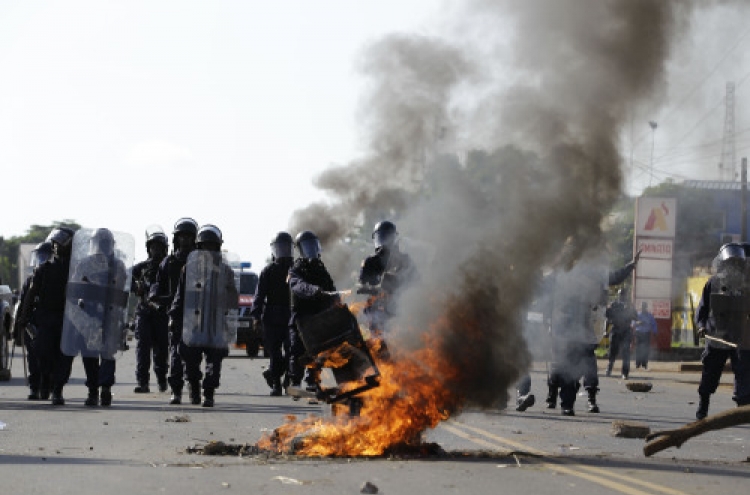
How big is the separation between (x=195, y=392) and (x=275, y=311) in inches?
97.5

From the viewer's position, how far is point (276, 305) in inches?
747

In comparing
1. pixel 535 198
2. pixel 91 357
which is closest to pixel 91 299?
pixel 91 357

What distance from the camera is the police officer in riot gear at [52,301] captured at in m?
16.6

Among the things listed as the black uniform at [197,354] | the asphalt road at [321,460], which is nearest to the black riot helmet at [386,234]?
the asphalt road at [321,460]

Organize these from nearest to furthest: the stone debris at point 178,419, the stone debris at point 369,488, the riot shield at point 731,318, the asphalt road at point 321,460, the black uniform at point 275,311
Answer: the stone debris at point 369,488
the asphalt road at point 321,460
the stone debris at point 178,419
the riot shield at point 731,318
the black uniform at point 275,311

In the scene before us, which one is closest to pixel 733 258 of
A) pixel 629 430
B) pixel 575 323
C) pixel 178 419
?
pixel 575 323

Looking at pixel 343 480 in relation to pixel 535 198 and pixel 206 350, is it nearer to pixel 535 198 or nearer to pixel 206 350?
pixel 535 198

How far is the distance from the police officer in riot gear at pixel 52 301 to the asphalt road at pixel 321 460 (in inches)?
22.5

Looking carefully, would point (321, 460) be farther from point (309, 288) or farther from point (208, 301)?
point (208, 301)

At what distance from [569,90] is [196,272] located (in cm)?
596

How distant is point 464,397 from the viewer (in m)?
10.8

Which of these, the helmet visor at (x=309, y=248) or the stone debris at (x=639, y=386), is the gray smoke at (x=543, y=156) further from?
the stone debris at (x=639, y=386)

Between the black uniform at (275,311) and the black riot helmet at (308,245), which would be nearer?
the black riot helmet at (308,245)

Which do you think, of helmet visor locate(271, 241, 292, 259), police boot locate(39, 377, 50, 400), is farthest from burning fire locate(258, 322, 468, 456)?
helmet visor locate(271, 241, 292, 259)
